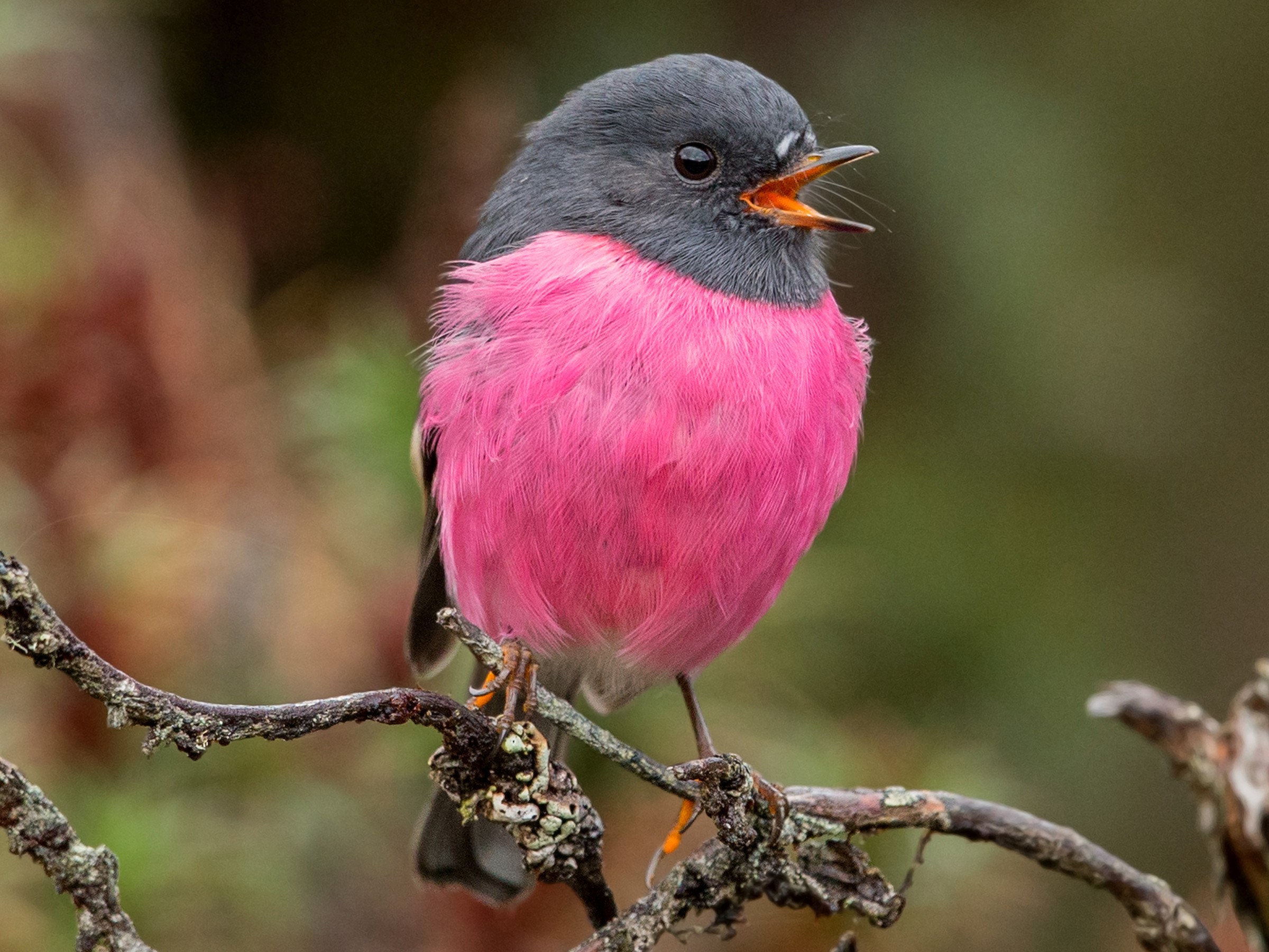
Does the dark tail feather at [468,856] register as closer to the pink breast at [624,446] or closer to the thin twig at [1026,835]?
the pink breast at [624,446]

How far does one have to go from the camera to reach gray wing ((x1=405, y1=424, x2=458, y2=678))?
10.4ft

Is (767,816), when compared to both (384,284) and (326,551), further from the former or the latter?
(384,284)

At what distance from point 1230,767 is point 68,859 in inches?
80.2

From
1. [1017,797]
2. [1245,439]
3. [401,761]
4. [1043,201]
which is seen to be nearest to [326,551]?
[401,761]

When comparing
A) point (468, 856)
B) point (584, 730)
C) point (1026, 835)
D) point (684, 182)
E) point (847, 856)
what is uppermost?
point (684, 182)

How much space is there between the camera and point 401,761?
3434mm

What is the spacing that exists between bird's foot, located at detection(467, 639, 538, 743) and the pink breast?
19 cm

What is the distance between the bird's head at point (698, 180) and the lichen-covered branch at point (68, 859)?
170 cm

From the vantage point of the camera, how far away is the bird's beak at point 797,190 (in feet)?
10.3

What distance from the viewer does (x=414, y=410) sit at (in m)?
3.67

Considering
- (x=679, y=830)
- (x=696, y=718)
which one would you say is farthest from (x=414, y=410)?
(x=679, y=830)

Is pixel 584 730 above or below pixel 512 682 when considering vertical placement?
above

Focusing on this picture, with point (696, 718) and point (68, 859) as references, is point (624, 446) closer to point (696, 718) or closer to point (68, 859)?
point (696, 718)

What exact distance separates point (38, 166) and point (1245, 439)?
4609mm
